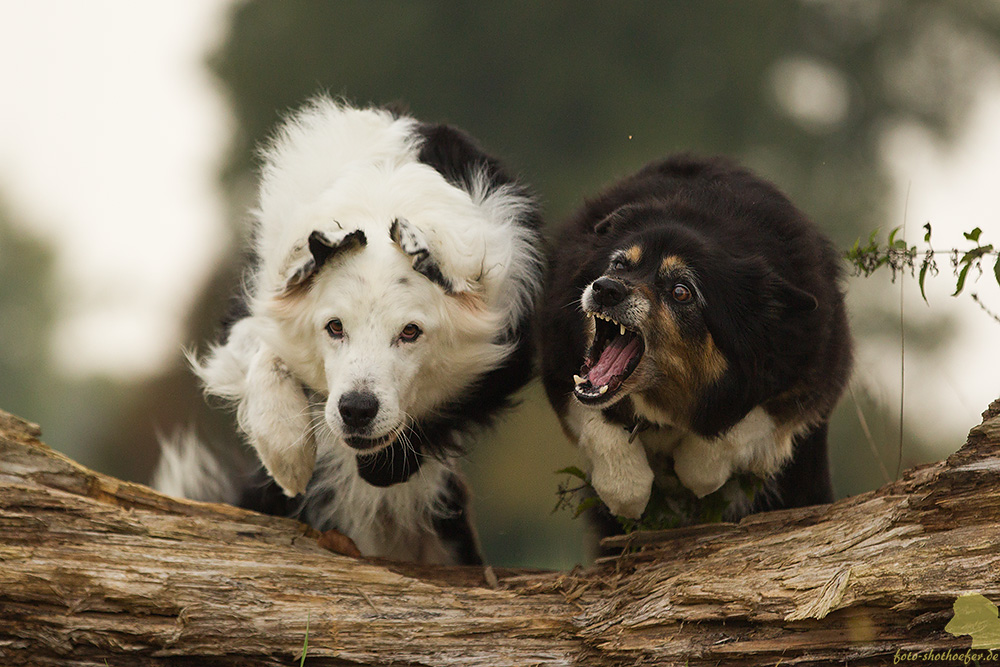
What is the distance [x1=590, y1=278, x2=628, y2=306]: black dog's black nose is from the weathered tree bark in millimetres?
1032

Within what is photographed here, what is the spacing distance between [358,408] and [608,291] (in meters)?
1.11

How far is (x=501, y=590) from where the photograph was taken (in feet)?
14.2

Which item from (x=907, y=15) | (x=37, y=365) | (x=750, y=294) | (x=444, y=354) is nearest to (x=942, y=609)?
(x=750, y=294)

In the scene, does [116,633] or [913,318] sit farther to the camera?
[913,318]

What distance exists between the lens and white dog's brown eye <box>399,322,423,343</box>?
15.1 feet

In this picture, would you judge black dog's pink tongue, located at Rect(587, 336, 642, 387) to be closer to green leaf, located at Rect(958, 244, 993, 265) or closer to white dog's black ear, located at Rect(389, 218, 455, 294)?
white dog's black ear, located at Rect(389, 218, 455, 294)

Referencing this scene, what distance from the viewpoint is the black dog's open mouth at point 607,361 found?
13.7 feet

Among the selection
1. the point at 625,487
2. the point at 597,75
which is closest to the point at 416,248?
the point at 625,487

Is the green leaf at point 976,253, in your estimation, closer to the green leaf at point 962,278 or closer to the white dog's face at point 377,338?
the green leaf at point 962,278

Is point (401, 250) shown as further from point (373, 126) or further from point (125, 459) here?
point (125, 459)

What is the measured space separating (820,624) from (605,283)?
1.43m

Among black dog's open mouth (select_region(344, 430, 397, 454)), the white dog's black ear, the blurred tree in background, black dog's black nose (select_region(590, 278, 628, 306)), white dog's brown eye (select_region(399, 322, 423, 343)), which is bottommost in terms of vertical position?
black dog's open mouth (select_region(344, 430, 397, 454))

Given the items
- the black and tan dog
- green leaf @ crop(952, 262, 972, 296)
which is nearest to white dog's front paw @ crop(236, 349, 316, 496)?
the black and tan dog

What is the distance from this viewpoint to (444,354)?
4.84m
